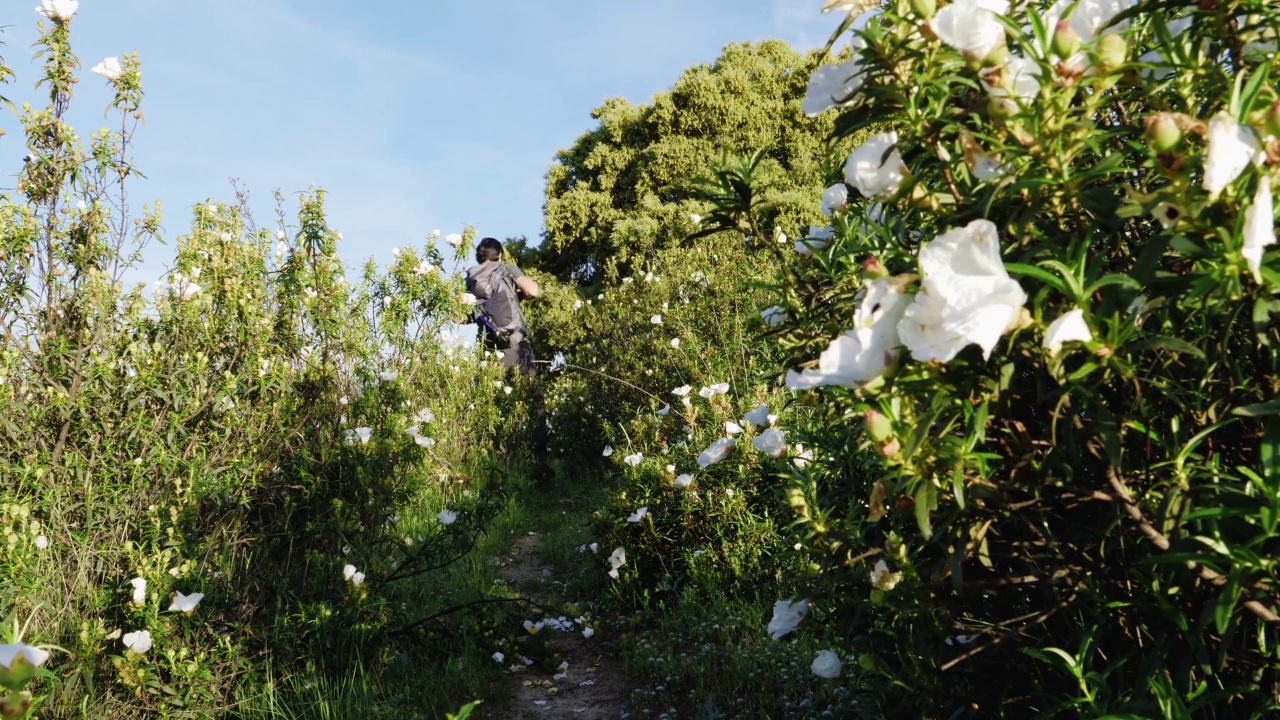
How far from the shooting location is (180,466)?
3.45 m

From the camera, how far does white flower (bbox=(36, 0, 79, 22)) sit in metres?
3.52

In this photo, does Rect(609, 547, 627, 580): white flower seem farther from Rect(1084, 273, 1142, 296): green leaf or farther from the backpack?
the backpack

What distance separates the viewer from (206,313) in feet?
12.4

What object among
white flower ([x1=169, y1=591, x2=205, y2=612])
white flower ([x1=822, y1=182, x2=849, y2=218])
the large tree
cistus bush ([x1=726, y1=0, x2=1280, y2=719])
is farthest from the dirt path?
the large tree

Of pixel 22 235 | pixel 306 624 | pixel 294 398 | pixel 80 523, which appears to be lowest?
pixel 306 624

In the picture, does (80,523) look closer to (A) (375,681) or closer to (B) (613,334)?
(A) (375,681)

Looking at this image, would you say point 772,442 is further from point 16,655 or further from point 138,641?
point 138,641

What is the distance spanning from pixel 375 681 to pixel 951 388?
2.86 meters

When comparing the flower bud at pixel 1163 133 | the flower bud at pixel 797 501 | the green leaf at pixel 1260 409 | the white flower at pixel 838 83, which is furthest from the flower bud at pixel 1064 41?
the flower bud at pixel 797 501

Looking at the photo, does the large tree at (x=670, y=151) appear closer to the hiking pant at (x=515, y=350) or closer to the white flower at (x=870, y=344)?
the hiking pant at (x=515, y=350)

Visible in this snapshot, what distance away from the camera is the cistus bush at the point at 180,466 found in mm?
2943

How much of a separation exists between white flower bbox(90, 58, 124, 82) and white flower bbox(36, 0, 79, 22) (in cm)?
21

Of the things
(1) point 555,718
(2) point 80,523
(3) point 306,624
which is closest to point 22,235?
(2) point 80,523

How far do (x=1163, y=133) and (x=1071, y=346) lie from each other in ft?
0.98
